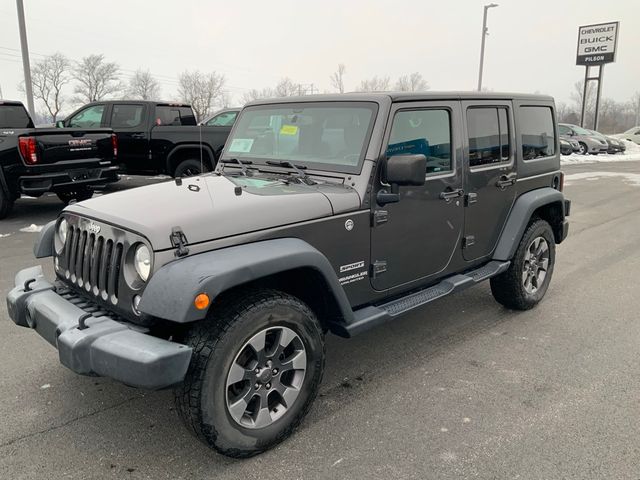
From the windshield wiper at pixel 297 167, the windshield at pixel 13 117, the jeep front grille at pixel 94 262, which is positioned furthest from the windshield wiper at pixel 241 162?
the windshield at pixel 13 117

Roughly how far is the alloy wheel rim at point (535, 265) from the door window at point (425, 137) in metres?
1.47

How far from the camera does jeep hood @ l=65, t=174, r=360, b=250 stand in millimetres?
2613

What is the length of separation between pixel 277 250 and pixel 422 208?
1.31 meters

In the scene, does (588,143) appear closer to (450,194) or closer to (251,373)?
(450,194)

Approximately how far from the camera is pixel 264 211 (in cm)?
283

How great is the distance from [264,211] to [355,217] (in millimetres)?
613

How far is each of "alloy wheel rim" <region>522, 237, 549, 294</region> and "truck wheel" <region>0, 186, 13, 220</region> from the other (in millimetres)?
7655

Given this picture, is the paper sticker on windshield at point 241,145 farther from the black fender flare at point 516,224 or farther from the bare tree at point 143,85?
the bare tree at point 143,85

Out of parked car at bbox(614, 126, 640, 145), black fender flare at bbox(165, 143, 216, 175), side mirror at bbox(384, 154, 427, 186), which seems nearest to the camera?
side mirror at bbox(384, 154, 427, 186)

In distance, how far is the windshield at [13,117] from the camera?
9141 mm

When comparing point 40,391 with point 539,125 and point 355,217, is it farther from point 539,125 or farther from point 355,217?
point 539,125

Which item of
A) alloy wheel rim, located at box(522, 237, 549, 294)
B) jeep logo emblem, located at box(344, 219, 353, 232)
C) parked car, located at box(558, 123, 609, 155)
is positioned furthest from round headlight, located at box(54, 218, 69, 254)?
parked car, located at box(558, 123, 609, 155)

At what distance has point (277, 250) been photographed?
271 centimetres

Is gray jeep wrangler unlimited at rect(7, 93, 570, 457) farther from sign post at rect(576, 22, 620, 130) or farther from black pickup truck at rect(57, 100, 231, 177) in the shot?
sign post at rect(576, 22, 620, 130)
